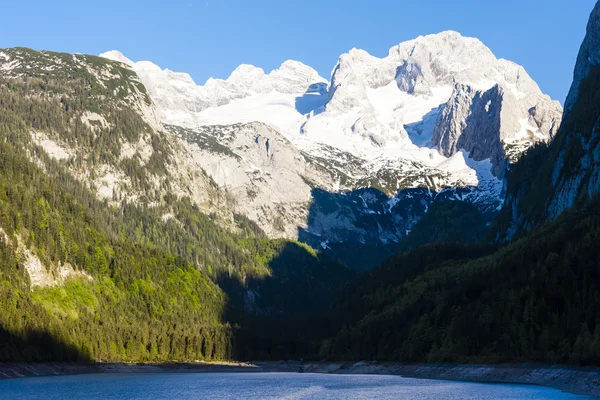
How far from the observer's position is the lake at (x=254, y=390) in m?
145

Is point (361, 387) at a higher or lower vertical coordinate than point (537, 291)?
lower

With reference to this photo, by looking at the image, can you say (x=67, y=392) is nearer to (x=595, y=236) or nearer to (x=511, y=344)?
(x=511, y=344)

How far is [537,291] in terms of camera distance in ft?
639

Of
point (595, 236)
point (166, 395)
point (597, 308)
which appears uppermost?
point (595, 236)

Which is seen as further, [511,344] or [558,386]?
[511,344]

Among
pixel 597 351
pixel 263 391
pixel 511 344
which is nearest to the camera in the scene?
pixel 597 351

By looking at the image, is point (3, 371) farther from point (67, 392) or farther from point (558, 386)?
point (558, 386)

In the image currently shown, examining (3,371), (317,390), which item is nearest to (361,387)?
(317,390)

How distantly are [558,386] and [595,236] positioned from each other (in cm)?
5732

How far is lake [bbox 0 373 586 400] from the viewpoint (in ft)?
476

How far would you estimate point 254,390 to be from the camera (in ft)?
559

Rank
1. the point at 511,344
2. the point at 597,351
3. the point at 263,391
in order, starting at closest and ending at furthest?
the point at 597,351, the point at 263,391, the point at 511,344

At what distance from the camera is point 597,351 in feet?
478

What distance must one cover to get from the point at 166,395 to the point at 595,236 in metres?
108
